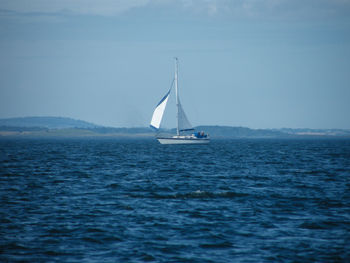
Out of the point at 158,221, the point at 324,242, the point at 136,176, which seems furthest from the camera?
the point at 136,176

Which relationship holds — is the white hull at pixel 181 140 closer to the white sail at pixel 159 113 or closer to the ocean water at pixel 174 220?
the white sail at pixel 159 113

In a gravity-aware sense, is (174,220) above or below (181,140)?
below

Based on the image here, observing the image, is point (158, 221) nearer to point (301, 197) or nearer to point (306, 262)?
point (306, 262)

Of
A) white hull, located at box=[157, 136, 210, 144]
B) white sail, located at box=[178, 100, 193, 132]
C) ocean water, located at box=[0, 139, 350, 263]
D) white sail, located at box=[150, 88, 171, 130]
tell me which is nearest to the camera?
ocean water, located at box=[0, 139, 350, 263]

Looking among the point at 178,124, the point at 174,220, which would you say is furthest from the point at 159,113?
the point at 174,220

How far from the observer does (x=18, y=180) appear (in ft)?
130

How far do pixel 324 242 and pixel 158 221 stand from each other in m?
7.93

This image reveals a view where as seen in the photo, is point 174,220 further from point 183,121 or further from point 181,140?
point 183,121

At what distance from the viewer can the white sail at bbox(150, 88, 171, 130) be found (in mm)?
117812

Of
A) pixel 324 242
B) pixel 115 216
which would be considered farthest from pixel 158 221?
pixel 324 242

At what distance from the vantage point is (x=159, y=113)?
389ft

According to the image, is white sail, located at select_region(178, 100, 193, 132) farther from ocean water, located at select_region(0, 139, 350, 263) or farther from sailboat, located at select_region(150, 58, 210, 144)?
ocean water, located at select_region(0, 139, 350, 263)

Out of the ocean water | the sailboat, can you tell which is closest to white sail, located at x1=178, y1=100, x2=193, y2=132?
the sailboat

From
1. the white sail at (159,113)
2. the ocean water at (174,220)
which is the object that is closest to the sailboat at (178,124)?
the white sail at (159,113)
